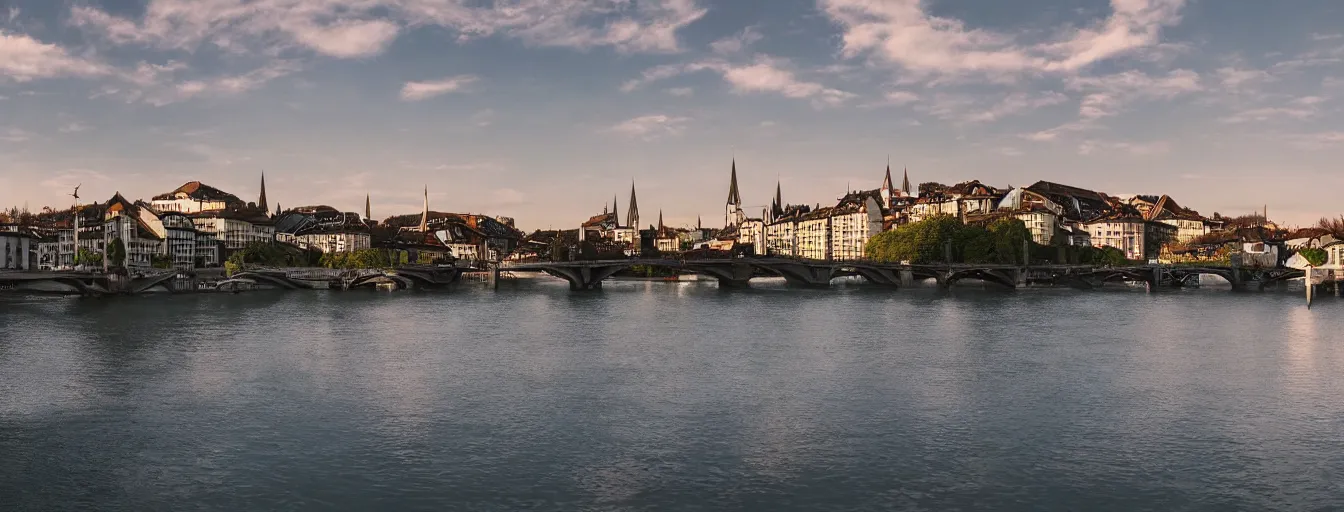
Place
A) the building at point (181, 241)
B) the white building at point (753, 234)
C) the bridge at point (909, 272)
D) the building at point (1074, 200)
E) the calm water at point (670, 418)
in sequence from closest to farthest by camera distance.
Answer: the calm water at point (670, 418), the bridge at point (909, 272), the building at point (181, 241), the building at point (1074, 200), the white building at point (753, 234)

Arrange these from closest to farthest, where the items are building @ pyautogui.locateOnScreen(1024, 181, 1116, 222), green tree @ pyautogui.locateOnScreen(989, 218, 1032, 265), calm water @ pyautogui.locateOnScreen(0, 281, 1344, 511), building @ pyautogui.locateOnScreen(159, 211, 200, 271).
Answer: calm water @ pyautogui.locateOnScreen(0, 281, 1344, 511), green tree @ pyautogui.locateOnScreen(989, 218, 1032, 265), building @ pyautogui.locateOnScreen(159, 211, 200, 271), building @ pyautogui.locateOnScreen(1024, 181, 1116, 222)

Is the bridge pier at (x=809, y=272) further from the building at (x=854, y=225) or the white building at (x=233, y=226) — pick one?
the white building at (x=233, y=226)

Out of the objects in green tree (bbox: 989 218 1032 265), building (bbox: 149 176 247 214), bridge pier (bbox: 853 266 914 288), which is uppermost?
building (bbox: 149 176 247 214)

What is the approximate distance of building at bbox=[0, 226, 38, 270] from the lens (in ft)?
275

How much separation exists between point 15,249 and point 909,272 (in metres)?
77.8

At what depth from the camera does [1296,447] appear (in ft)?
56.6

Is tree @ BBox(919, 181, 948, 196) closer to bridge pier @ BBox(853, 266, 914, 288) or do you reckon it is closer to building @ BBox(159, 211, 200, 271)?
bridge pier @ BBox(853, 266, 914, 288)

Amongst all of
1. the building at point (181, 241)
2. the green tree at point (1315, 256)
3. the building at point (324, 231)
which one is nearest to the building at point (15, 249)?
the building at point (181, 241)

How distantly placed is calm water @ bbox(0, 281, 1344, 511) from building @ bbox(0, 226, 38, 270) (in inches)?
2074

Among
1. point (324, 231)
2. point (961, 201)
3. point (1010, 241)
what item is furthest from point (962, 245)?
point (324, 231)

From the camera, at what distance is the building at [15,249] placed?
275 feet

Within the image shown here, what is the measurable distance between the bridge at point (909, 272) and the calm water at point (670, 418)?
1542 inches

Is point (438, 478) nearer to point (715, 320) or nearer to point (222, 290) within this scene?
point (715, 320)

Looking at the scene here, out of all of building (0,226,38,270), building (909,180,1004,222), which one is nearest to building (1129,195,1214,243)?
building (909,180,1004,222)
